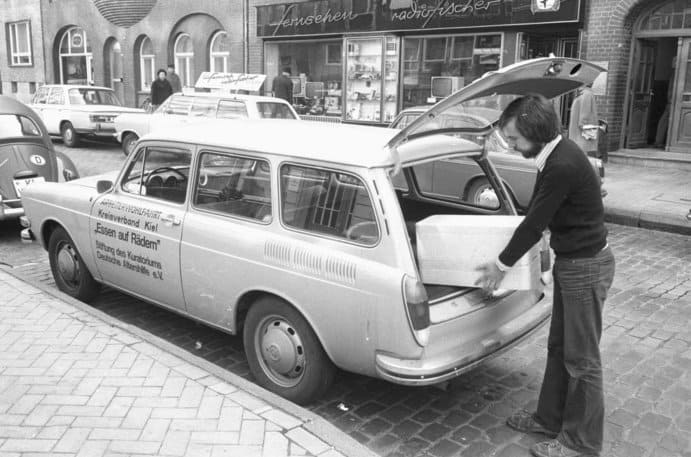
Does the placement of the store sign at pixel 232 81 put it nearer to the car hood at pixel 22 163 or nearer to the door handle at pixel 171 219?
the car hood at pixel 22 163

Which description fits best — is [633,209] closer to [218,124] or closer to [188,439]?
[218,124]

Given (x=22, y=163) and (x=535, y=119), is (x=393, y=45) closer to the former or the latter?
(x=22, y=163)

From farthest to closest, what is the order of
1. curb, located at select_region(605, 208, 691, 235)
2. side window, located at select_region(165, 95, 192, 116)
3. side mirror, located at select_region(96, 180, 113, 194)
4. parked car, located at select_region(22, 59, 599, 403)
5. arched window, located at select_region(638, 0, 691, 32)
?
side window, located at select_region(165, 95, 192, 116)
arched window, located at select_region(638, 0, 691, 32)
curb, located at select_region(605, 208, 691, 235)
side mirror, located at select_region(96, 180, 113, 194)
parked car, located at select_region(22, 59, 599, 403)

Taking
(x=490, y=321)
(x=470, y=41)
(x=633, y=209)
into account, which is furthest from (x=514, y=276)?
(x=470, y=41)

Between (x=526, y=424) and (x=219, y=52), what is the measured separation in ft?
68.0

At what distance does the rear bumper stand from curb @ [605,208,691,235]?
5.75m

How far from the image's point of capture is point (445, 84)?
16.8m

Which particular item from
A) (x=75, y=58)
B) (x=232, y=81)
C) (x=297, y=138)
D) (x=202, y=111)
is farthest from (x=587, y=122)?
(x=75, y=58)

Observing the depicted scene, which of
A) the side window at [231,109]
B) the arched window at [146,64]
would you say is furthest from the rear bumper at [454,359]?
the arched window at [146,64]

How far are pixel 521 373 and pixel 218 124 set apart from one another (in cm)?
285

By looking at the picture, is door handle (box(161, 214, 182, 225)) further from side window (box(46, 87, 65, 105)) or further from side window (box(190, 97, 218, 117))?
side window (box(46, 87, 65, 105))

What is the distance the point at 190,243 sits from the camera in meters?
4.69

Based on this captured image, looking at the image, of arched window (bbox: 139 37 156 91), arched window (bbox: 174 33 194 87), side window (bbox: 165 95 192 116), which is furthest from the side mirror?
arched window (bbox: 139 37 156 91)

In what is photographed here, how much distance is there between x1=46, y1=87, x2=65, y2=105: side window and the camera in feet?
61.4
